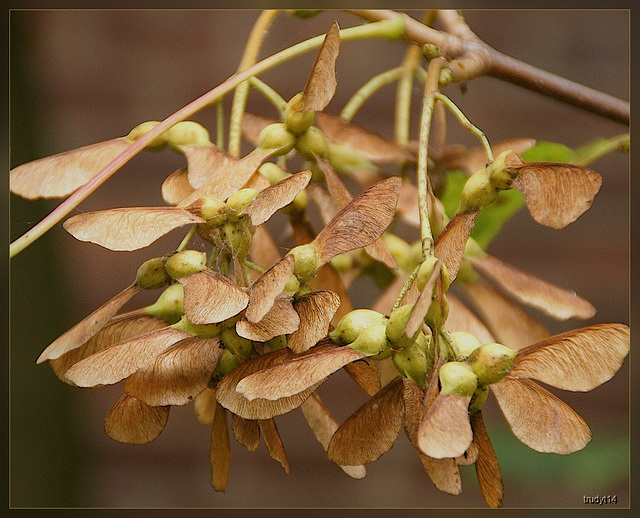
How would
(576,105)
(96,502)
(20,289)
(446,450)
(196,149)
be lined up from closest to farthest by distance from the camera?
(446,450) < (196,149) < (576,105) < (20,289) < (96,502)

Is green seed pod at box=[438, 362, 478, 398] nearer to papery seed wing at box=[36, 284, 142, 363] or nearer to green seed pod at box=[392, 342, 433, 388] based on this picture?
green seed pod at box=[392, 342, 433, 388]

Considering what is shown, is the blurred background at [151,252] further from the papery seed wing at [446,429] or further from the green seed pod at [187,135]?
the papery seed wing at [446,429]

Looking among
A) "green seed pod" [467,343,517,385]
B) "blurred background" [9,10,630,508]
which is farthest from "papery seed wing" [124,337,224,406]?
"blurred background" [9,10,630,508]

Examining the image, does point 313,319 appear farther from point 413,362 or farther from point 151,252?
point 151,252

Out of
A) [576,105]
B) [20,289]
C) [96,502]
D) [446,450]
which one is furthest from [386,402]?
[96,502]

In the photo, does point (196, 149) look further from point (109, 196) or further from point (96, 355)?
point (109, 196)

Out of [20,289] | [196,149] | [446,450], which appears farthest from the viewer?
[20,289]

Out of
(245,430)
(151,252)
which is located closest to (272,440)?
(245,430)
